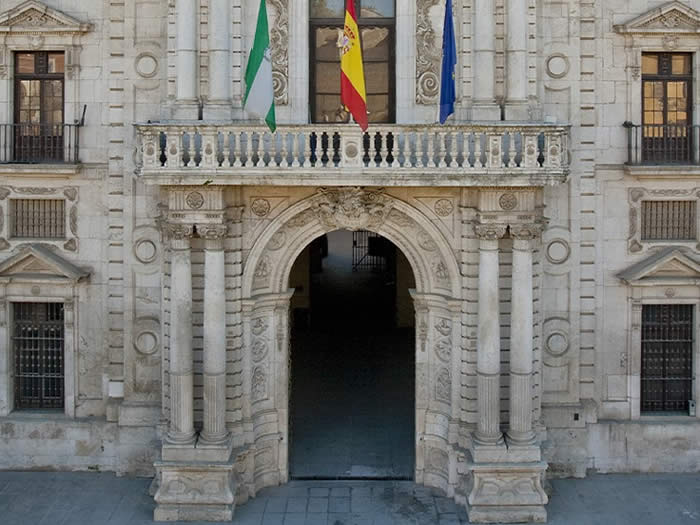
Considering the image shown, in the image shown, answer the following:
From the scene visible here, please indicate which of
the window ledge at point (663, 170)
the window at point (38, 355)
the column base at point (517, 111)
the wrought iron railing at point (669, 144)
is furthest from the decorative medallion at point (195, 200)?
the wrought iron railing at point (669, 144)

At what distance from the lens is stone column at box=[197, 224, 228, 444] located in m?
20.8

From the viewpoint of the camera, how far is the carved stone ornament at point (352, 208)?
69.5ft

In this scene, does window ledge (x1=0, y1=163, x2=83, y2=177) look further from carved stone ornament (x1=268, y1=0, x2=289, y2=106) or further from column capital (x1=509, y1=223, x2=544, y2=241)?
column capital (x1=509, y1=223, x2=544, y2=241)

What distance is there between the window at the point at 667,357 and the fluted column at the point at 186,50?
12393mm

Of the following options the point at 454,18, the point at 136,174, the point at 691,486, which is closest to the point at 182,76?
the point at 136,174

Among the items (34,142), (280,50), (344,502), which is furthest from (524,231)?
(34,142)

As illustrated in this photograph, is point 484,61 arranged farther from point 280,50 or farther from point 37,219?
point 37,219

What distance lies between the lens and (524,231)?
20.5 metres

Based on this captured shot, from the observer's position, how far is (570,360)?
22.5m

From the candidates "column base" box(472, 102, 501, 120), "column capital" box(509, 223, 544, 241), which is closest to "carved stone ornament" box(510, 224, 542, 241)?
"column capital" box(509, 223, 544, 241)

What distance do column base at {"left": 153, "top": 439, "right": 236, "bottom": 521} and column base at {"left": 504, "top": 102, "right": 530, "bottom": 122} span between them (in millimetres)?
10075

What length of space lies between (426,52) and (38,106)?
9841mm

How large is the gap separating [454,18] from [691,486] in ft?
41.4

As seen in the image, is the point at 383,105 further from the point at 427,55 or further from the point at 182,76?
the point at 182,76
